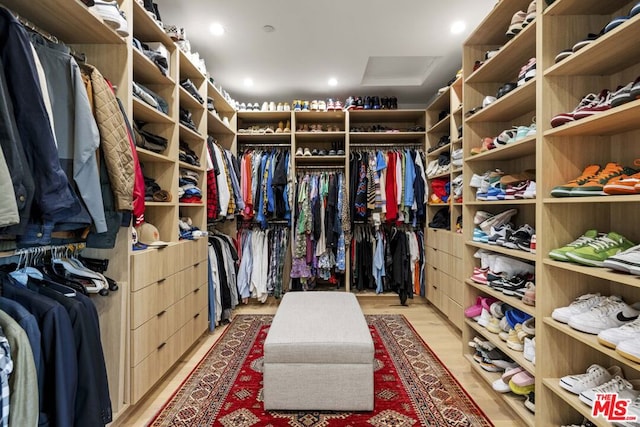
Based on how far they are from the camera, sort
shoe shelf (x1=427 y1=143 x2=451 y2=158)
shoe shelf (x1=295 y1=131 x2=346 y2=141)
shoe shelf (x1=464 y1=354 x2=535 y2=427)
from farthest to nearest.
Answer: shoe shelf (x1=295 y1=131 x2=346 y2=141)
shoe shelf (x1=427 y1=143 x2=451 y2=158)
shoe shelf (x1=464 y1=354 x2=535 y2=427)

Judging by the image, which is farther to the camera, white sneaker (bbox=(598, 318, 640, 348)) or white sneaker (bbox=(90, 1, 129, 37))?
white sneaker (bbox=(90, 1, 129, 37))

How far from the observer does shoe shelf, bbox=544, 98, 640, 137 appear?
106 cm

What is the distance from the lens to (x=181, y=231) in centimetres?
235

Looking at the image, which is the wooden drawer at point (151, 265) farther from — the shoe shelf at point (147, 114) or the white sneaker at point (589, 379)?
the white sneaker at point (589, 379)

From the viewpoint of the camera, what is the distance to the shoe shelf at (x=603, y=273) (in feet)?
3.30

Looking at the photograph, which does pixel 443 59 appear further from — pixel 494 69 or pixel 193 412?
pixel 193 412

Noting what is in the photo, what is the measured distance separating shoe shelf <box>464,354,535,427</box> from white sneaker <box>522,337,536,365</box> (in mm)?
251

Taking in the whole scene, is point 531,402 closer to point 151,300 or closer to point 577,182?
point 577,182

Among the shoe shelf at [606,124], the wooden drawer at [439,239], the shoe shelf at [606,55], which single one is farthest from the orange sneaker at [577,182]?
the wooden drawer at [439,239]

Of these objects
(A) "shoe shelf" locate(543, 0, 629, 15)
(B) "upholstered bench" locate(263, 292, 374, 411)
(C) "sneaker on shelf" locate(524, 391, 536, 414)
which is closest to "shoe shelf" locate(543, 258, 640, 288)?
(C) "sneaker on shelf" locate(524, 391, 536, 414)

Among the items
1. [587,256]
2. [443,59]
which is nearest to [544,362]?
[587,256]

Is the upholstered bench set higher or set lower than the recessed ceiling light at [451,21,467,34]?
lower

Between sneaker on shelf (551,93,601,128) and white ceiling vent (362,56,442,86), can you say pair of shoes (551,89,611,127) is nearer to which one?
sneaker on shelf (551,93,601,128)

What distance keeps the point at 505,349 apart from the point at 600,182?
99 centimetres
